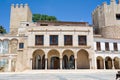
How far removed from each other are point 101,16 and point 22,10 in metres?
20.2

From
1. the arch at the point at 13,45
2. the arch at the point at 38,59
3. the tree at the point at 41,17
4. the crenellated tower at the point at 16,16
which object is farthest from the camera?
Answer: the tree at the point at 41,17

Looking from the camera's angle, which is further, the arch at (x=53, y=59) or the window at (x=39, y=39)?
the arch at (x=53, y=59)

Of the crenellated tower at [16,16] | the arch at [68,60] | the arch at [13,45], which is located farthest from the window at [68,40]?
the crenellated tower at [16,16]

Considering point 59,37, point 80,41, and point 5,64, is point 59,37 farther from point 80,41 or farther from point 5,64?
point 5,64

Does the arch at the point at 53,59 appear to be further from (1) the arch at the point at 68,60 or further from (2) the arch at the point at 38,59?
(2) the arch at the point at 38,59

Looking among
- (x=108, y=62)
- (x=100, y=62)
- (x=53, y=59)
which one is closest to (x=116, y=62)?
(x=108, y=62)

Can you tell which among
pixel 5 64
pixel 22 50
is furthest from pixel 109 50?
pixel 5 64

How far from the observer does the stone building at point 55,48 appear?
31086mm

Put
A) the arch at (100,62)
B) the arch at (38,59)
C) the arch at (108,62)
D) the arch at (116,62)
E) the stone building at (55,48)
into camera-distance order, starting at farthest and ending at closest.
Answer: the arch at (108,62)
the arch at (116,62)
the arch at (100,62)
the arch at (38,59)
the stone building at (55,48)

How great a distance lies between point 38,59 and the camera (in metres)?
34.7

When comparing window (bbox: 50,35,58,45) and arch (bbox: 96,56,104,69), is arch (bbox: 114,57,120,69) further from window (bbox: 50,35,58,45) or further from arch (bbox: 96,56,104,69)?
window (bbox: 50,35,58,45)

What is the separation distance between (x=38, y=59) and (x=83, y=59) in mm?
9006

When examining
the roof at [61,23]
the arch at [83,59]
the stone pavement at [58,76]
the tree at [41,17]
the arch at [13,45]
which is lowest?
the stone pavement at [58,76]

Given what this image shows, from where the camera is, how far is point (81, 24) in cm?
3597
